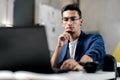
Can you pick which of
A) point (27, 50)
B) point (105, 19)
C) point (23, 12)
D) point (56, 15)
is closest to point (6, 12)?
point (23, 12)

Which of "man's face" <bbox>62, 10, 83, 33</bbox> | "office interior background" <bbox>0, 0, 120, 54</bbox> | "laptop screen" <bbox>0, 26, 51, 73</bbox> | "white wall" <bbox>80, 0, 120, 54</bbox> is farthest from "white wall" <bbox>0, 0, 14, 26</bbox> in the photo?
"laptop screen" <bbox>0, 26, 51, 73</bbox>

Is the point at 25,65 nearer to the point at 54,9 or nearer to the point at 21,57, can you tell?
the point at 21,57

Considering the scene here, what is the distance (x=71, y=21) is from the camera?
8.61 ft

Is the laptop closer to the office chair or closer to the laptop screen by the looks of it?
the laptop screen

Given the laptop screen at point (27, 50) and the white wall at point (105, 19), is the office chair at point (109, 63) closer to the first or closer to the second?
the laptop screen at point (27, 50)

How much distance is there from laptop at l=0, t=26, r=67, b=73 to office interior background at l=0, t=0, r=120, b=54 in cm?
344

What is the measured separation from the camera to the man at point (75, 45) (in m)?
2.11

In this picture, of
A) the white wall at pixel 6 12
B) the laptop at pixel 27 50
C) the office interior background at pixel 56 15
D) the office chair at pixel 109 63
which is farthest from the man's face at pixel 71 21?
the white wall at pixel 6 12

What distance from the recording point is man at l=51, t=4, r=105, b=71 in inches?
83.1

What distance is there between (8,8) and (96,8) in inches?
62.9

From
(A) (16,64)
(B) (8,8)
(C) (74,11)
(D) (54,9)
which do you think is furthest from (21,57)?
(D) (54,9)

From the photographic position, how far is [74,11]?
2.58 metres

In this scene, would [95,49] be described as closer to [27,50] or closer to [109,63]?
[109,63]

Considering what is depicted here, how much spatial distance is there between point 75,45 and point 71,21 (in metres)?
0.38
